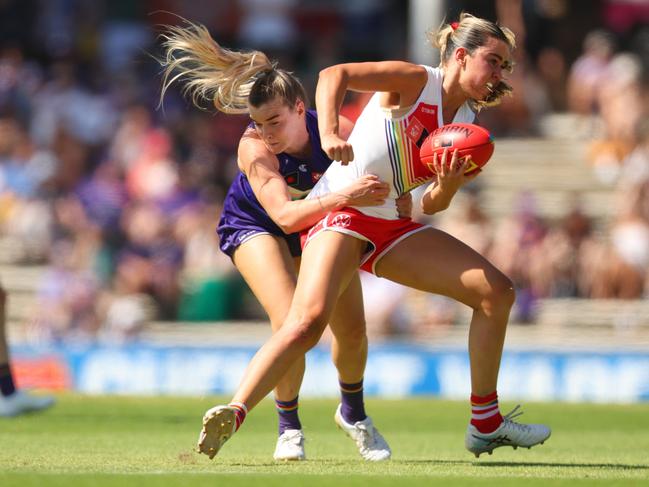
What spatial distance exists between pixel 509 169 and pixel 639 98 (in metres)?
2.07

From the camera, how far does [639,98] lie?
1720 centimetres

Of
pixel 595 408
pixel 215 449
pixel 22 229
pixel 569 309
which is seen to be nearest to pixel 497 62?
pixel 215 449

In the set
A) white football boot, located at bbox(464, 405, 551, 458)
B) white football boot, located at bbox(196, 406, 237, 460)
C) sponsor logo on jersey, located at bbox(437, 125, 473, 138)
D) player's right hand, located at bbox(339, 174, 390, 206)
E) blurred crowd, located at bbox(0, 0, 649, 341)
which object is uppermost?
sponsor logo on jersey, located at bbox(437, 125, 473, 138)

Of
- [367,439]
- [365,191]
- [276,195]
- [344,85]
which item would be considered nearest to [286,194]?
[276,195]

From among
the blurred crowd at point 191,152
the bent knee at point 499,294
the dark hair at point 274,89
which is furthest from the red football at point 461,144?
the blurred crowd at point 191,152

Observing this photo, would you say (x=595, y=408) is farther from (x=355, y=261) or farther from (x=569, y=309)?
(x=355, y=261)

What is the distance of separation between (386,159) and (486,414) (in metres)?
1.43

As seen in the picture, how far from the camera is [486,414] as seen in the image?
717 cm

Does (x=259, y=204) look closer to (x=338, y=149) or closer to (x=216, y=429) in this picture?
(x=338, y=149)

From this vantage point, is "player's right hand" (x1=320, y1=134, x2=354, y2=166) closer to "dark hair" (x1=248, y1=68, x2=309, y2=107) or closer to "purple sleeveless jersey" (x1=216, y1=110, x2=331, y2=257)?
"dark hair" (x1=248, y1=68, x2=309, y2=107)

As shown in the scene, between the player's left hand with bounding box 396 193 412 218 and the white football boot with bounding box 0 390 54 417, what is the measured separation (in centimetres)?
346

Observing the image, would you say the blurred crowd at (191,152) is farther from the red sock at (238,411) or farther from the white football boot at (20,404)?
the red sock at (238,411)

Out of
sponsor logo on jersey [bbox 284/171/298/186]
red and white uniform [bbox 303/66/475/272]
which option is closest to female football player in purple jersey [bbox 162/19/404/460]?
sponsor logo on jersey [bbox 284/171/298/186]

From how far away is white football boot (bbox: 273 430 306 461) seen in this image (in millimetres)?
7430
